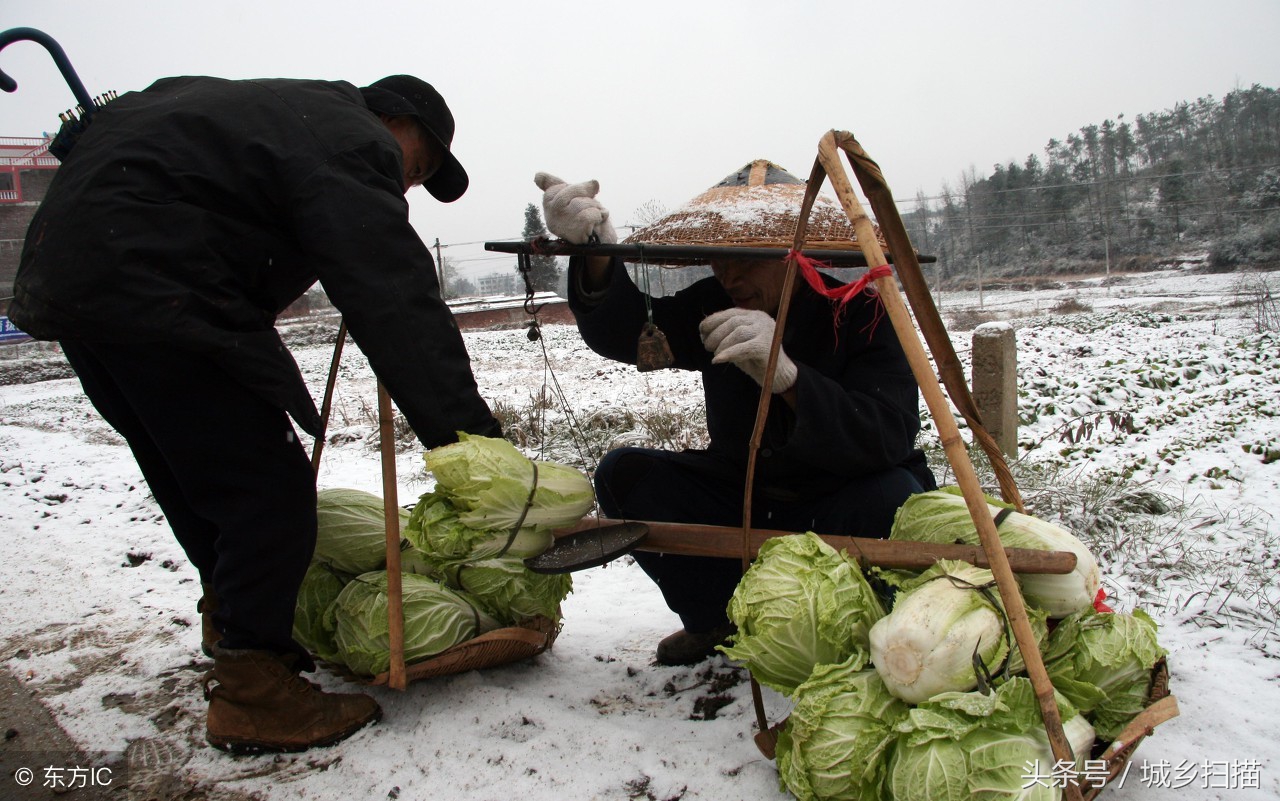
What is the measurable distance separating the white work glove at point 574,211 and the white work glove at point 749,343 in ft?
1.83

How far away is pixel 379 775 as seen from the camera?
2059mm

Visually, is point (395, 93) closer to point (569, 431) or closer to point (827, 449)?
point (827, 449)

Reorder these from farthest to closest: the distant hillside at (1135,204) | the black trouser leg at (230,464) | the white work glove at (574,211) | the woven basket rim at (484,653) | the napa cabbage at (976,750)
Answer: the distant hillside at (1135,204)
the white work glove at (574,211)
the woven basket rim at (484,653)
the black trouser leg at (230,464)
the napa cabbage at (976,750)

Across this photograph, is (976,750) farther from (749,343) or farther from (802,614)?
Answer: (749,343)

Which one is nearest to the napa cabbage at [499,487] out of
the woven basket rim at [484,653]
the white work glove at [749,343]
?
the woven basket rim at [484,653]

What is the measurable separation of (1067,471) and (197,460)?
527 centimetres

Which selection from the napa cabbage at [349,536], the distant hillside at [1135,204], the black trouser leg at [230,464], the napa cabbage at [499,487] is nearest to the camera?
the black trouser leg at [230,464]

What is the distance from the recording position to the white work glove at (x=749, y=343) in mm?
2180

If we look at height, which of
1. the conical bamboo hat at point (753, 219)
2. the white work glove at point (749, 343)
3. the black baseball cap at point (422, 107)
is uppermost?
the black baseball cap at point (422, 107)

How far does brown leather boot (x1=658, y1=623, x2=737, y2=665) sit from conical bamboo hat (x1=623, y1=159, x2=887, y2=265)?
1.44 metres

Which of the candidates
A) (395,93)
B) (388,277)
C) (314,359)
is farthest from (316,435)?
(314,359)

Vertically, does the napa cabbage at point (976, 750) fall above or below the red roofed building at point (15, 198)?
below

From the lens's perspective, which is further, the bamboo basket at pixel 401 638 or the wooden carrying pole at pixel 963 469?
the bamboo basket at pixel 401 638

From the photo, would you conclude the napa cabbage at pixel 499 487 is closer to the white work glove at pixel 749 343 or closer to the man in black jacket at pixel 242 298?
the man in black jacket at pixel 242 298
